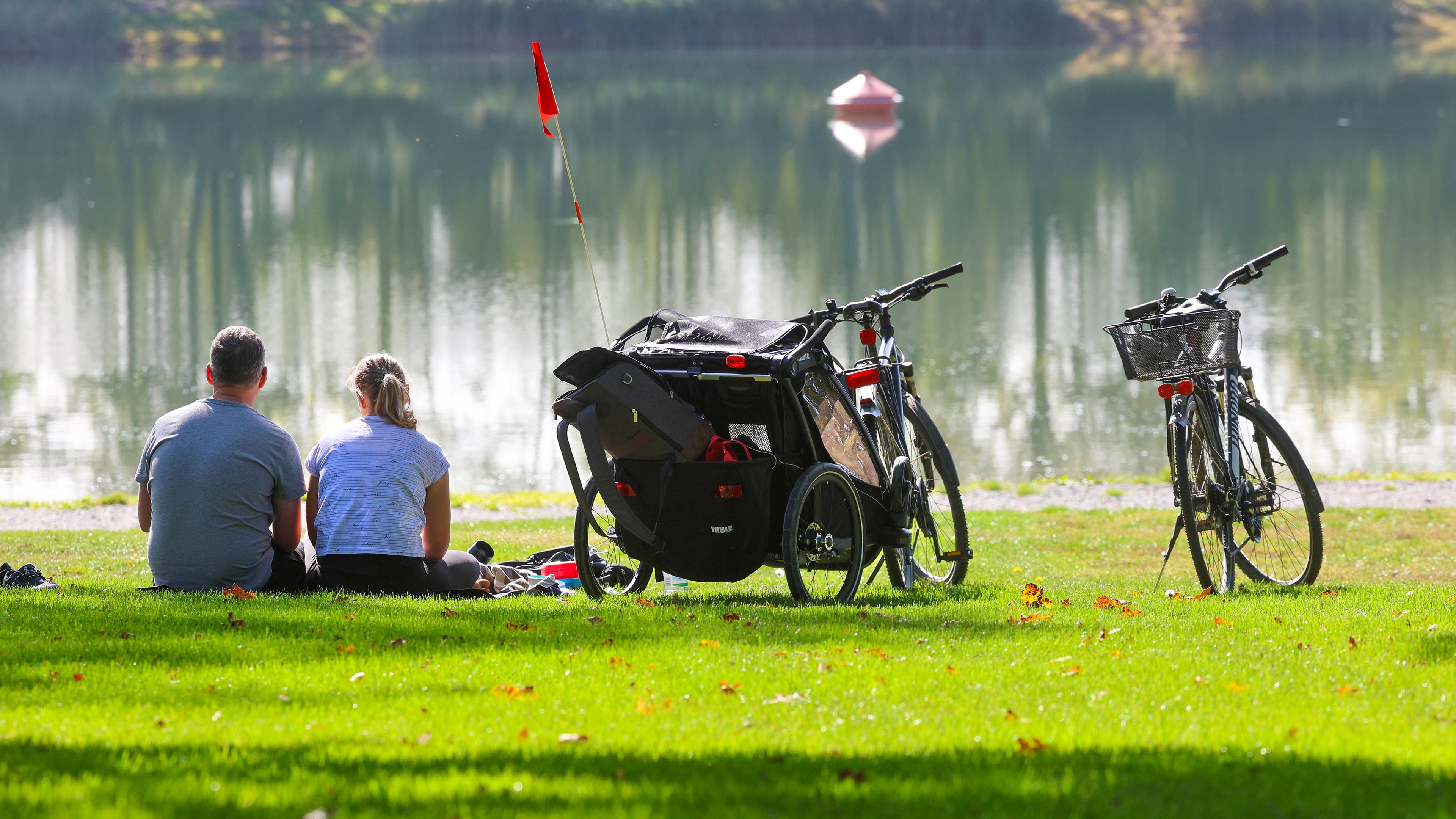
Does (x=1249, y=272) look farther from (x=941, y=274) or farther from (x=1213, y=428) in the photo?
(x=941, y=274)

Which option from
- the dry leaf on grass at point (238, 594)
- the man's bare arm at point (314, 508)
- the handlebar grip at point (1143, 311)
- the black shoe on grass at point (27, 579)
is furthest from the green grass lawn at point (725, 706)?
the handlebar grip at point (1143, 311)

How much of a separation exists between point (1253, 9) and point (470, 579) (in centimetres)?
10414

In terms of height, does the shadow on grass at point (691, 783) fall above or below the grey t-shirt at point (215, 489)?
below

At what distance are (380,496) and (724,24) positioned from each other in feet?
313

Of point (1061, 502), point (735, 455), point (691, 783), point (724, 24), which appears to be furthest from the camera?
point (724, 24)

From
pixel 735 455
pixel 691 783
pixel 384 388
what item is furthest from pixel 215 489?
pixel 691 783

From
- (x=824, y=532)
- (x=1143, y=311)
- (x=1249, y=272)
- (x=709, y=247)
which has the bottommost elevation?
(x=824, y=532)

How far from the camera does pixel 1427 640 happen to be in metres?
5.17

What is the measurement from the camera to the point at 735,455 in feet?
19.9

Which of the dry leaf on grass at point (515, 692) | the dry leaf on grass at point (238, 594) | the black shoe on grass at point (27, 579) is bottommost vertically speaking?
the dry leaf on grass at point (515, 692)

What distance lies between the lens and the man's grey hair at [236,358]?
19.7ft

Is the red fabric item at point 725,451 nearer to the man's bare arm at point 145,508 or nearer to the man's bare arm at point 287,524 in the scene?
the man's bare arm at point 287,524

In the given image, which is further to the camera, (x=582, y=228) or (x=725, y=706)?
(x=582, y=228)

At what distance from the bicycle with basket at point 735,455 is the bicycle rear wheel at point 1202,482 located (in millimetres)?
1013
